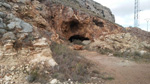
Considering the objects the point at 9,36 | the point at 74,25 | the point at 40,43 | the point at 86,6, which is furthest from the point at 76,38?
the point at 9,36

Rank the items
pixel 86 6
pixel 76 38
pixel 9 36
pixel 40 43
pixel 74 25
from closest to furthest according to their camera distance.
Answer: pixel 9 36 → pixel 40 43 → pixel 74 25 → pixel 76 38 → pixel 86 6

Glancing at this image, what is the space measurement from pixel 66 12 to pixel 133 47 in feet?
23.9

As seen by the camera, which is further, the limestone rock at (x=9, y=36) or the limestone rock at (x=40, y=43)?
the limestone rock at (x=40, y=43)

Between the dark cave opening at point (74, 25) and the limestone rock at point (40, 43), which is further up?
the dark cave opening at point (74, 25)

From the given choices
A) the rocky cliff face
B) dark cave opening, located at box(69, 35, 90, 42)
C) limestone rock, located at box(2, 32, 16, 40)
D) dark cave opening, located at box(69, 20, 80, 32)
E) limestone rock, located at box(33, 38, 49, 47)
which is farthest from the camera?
dark cave opening, located at box(69, 35, 90, 42)

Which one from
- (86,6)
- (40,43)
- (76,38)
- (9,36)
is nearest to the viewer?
(9,36)

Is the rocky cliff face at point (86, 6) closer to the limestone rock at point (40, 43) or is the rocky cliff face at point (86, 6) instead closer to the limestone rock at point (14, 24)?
the limestone rock at point (14, 24)

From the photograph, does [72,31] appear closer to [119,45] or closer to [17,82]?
[119,45]

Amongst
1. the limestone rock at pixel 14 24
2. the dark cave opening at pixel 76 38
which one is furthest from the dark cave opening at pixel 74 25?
the limestone rock at pixel 14 24

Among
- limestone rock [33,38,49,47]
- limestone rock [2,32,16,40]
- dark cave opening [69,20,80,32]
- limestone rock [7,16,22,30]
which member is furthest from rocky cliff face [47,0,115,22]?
limestone rock [2,32,16,40]

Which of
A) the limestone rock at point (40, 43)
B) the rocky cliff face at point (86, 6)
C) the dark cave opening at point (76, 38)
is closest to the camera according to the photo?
the limestone rock at point (40, 43)

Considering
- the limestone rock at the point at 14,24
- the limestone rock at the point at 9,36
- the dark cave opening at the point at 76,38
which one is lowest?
the dark cave opening at the point at 76,38

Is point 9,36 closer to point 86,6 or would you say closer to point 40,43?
point 40,43

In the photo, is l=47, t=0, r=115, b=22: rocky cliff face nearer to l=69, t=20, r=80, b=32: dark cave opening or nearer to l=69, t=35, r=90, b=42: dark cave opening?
l=69, t=20, r=80, b=32: dark cave opening
